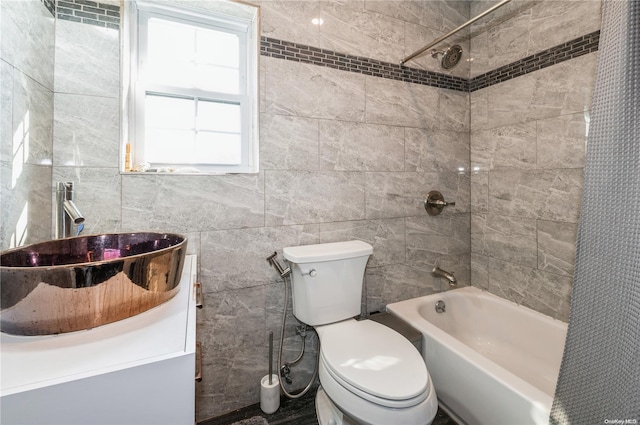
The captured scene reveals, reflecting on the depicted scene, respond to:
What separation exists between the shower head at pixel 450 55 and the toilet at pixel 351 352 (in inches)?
53.6

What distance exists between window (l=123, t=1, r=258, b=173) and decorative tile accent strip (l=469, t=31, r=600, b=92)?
1.62m

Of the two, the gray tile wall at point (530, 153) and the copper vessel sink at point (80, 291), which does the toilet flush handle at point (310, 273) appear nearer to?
the copper vessel sink at point (80, 291)

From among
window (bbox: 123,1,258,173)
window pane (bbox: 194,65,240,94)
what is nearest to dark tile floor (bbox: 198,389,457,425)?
window (bbox: 123,1,258,173)

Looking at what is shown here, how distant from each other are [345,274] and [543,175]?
4.42 feet

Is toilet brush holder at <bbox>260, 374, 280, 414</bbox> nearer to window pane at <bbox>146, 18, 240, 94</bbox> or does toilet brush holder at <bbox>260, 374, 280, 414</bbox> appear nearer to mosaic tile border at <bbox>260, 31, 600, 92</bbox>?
window pane at <bbox>146, 18, 240, 94</bbox>

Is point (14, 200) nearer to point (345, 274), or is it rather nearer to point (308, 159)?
point (308, 159)

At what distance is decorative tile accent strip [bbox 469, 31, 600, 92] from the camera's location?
1518 millimetres

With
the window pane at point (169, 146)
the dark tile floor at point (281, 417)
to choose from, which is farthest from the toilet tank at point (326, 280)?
the window pane at point (169, 146)

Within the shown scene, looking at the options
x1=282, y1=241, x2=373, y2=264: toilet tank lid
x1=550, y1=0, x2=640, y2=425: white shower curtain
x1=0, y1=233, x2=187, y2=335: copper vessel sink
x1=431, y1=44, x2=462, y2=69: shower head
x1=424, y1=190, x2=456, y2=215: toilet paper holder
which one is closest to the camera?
x1=0, y1=233, x2=187, y2=335: copper vessel sink

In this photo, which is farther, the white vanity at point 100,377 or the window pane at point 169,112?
the window pane at point 169,112

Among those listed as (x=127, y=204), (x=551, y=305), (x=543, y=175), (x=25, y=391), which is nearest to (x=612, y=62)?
(x=543, y=175)

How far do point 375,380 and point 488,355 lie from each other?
1189 mm

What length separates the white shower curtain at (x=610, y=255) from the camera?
859mm

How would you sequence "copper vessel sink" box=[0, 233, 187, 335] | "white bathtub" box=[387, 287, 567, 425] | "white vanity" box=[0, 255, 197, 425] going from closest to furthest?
"white vanity" box=[0, 255, 197, 425], "copper vessel sink" box=[0, 233, 187, 335], "white bathtub" box=[387, 287, 567, 425]
